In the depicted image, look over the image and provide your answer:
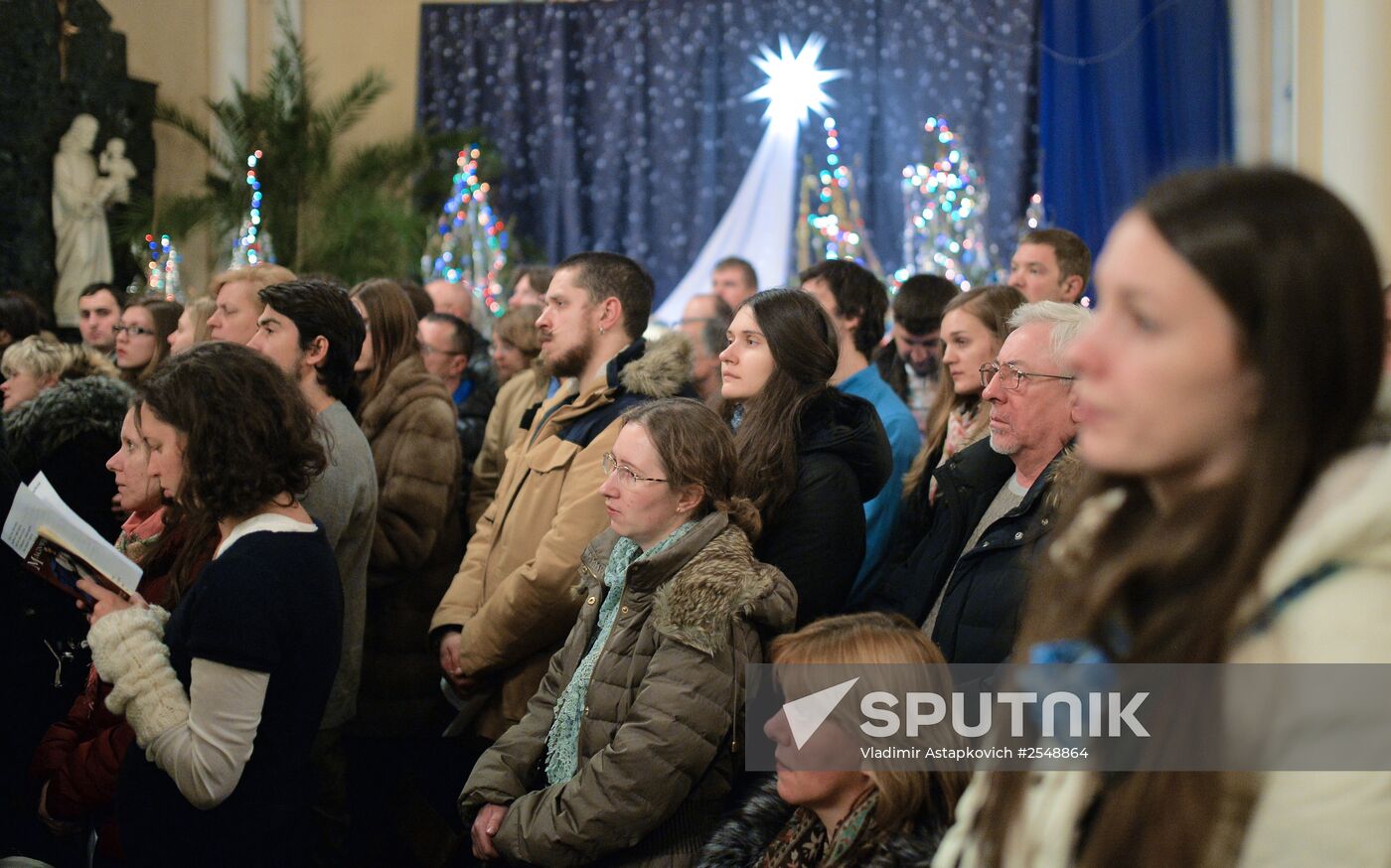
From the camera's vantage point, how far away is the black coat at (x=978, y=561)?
2.26 meters

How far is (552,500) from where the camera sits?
329 cm

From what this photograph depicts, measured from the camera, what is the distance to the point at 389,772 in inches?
152

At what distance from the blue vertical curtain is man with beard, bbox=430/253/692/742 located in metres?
6.92

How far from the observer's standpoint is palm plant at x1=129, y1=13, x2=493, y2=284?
1024 centimetres

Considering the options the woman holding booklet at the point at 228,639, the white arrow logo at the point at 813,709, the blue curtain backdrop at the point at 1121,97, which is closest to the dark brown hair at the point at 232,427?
the woman holding booklet at the point at 228,639

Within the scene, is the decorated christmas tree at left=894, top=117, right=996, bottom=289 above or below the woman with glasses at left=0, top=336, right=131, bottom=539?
above

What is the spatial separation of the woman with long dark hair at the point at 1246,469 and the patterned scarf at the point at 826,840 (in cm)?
98

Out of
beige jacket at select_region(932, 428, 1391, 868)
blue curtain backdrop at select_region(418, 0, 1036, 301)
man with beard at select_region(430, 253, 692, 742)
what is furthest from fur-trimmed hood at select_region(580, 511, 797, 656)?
blue curtain backdrop at select_region(418, 0, 1036, 301)

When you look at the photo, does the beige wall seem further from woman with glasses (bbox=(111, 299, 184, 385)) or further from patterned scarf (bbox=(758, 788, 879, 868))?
patterned scarf (bbox=(758, 788, 879, 868))

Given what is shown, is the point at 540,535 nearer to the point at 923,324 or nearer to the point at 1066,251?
the point at 923,324

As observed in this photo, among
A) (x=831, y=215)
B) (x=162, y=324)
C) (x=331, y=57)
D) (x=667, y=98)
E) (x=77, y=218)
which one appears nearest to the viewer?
(x=162, y=324)

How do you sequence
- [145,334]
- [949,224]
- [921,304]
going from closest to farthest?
1. [921,304]
2. [145,334]
3. [949,224]

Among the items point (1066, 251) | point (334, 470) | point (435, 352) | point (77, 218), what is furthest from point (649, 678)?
point (77, 218)

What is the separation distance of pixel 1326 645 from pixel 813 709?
1199 mm
